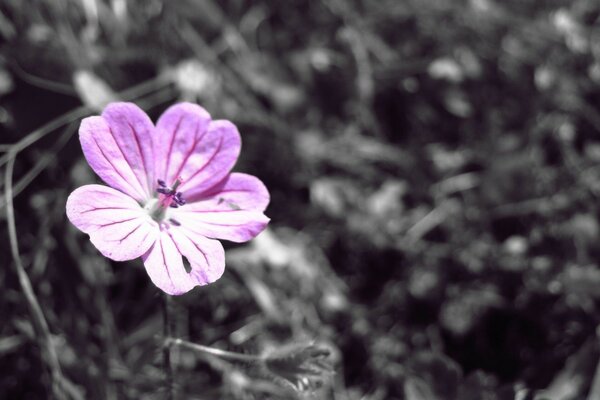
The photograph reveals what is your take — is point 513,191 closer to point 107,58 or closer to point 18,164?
point 107,58

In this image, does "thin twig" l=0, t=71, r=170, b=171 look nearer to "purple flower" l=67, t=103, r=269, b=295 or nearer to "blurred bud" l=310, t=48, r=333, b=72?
"purple flower" l=67, t=103, r=269, b=295

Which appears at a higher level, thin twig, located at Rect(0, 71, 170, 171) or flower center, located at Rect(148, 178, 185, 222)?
thin twig, located at Rect(0, 71, 170, 171)

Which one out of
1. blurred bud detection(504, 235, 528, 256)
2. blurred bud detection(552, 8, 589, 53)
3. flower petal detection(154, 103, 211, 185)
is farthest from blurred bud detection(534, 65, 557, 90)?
flower petal detection(154, 103, 211, 185)

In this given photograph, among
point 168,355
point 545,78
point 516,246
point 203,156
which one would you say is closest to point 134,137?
point 203,156

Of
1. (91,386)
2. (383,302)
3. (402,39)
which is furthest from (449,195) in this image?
(91,386)

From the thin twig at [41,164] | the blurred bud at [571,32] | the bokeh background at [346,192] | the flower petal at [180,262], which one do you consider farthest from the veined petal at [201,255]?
the blurred bud at [571,32]

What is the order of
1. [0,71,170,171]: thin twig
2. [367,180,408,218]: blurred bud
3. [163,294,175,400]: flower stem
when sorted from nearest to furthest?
[163,294,175,400]: flower stem
[0,71,170,171]: thin twig
[367,180,408,218]: blurred bud

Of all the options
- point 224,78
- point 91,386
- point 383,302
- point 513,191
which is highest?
point 224,78
